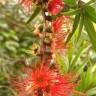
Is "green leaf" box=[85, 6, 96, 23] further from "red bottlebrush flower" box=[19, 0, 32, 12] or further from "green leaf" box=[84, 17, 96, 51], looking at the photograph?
"red bottlebrush flower" box=[19, 0, 32, 12]

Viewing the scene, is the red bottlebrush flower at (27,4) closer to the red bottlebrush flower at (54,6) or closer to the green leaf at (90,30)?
the red bottlebrush flower at (54,6)

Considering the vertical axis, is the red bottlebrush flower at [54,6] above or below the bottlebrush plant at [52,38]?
above

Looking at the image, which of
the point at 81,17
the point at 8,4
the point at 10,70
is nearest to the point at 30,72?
the point at 81,17

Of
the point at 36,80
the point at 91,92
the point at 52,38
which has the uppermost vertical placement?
the point at 52,38

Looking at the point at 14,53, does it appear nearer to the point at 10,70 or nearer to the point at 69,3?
the point at 10,70

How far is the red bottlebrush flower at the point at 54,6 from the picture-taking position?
3.67ft

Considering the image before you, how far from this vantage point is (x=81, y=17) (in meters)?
1.07

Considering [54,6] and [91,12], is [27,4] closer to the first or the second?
[54,6]

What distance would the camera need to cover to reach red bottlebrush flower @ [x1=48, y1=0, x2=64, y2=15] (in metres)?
1.12

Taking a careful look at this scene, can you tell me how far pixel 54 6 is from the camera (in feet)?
3.69

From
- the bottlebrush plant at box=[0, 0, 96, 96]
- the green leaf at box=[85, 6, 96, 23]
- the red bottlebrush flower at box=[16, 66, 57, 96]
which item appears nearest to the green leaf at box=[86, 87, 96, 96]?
the bottlebrush plant at box=[0, 0, 96, 96]

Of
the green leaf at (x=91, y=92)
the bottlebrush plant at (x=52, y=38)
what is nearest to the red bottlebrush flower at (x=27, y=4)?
the bottlebrush plant at (x=52, y=38)

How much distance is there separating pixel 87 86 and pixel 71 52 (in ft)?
0.47

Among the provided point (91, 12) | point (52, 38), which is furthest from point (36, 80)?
point (91, 12)
